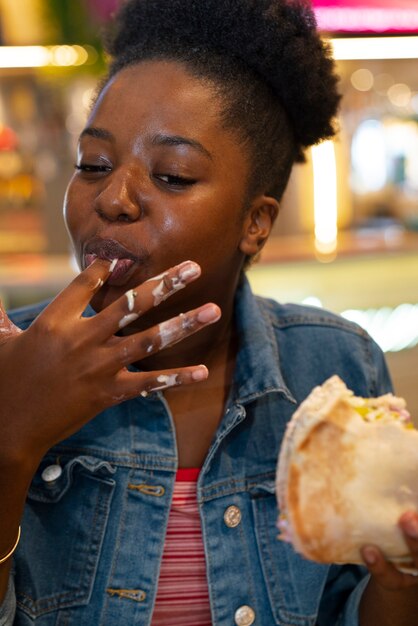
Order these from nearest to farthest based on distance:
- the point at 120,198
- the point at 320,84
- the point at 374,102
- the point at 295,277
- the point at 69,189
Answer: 1. the point at 120,198
2. the point at 69,189
3. the point at 320,84
4. the point at 295,277
5. the point at 374,102

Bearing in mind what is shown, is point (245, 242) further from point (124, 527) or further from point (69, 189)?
point (124, 527)

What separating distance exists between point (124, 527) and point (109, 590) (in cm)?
9

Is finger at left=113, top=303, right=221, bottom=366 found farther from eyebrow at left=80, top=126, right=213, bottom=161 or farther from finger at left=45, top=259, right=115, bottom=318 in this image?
eyebrow at left=80, top=126, right=213, bottom=161

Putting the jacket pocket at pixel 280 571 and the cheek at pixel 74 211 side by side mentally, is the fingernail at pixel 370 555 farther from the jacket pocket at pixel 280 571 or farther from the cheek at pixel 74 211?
the cheek at pixel 74 211

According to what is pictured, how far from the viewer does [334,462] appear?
0.92 m

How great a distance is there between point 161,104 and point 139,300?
1.21 feet

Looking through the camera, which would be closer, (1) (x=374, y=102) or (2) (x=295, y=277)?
(2) (x=295, y=277)

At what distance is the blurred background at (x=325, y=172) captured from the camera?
3.03 meters

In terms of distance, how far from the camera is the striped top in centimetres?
124

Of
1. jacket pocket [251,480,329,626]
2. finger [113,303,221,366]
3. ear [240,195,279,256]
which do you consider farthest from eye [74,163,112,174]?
jacket pocket [251,480,329,626]

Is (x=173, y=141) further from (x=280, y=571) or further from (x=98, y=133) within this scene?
(x=280, y=571)

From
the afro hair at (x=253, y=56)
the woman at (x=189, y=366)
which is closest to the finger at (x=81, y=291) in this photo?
the woman at (x=189, y=366)

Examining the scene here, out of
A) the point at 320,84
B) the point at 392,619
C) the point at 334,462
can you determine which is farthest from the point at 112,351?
the point at 320,84

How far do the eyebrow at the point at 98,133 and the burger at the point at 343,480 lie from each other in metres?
0.52
